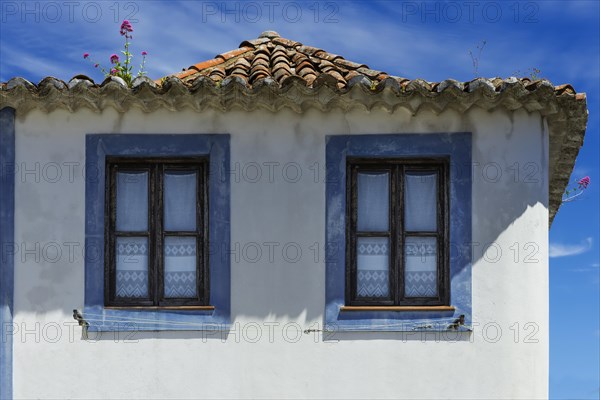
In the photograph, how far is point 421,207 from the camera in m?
9.25

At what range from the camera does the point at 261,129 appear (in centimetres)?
928

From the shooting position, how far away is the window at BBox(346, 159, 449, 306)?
9164mm

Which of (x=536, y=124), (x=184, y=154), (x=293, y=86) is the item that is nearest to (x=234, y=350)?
(x=184, y=154)

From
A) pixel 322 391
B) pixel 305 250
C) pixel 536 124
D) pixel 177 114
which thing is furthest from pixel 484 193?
pixel 177 114

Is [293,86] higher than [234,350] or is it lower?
higher

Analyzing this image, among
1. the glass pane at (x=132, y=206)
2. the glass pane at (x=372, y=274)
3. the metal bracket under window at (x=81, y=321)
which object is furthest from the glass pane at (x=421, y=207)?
the metal bracket under window at (x=81, y=321)

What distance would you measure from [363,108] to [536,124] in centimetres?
171

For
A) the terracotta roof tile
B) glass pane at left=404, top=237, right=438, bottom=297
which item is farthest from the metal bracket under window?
glass pane at left=404, top=237, right=438, bottom=297

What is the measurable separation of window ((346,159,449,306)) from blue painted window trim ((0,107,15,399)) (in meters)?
3.26

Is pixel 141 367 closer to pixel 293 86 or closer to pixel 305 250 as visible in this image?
pixel 305 250

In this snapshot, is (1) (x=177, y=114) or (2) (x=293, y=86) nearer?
(2) (x=293, y=86)

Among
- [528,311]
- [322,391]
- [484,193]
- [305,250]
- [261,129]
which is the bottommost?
[322,391]

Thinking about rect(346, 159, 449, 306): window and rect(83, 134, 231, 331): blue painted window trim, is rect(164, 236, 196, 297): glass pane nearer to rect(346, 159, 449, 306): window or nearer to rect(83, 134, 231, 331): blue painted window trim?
rect(83, 134, 231, 331): blue painted window trim

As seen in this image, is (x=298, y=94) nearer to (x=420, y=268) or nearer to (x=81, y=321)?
(x=420, y=268)
